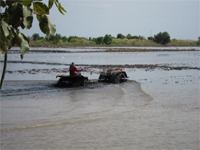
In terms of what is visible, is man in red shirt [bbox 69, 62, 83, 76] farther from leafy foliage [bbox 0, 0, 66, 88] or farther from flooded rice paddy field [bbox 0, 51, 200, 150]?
leafy foliage [bbox 0, 0, 66, 88]

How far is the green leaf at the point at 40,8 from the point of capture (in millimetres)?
2445

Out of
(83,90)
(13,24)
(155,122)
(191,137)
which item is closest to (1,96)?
(83,90)

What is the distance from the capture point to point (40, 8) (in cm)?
246

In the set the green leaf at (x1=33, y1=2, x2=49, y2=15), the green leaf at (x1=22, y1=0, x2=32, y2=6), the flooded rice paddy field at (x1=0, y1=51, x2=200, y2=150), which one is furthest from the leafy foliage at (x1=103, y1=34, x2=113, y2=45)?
the green leaf at (x1=22, y1=0, x2=32, y2=6)

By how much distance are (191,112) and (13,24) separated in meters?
12.0

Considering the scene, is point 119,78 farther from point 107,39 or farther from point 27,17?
point 107,39

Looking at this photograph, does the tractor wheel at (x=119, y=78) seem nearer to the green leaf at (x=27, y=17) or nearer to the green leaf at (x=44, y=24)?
the green leaf at (x=44, y=24)

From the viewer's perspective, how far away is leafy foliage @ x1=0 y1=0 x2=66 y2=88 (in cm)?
232

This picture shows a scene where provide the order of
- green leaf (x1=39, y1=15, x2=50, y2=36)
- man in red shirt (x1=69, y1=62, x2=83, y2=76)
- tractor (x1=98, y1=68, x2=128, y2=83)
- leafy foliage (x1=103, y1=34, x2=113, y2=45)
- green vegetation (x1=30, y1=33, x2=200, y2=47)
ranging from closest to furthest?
green leaf (x1=39, y1=15, x2=50, y2=36), man in red shirt (x1=69, y1=62, x2=83, y2=76), tractor (x1=98, y1=68, x2=128, y2=83), green vegetation (x1=30, y1=33, x2=200, y2=47), leafy foliage (x1=103, y1=34, x2=113, y2=45)

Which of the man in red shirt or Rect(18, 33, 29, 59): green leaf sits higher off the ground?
Rect(18, 33, 29, 59): green leaf

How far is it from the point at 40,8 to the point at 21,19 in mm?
152

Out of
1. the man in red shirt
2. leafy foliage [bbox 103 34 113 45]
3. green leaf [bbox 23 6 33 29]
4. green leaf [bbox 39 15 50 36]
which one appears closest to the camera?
green leaf [bbox 23 6 33 29]

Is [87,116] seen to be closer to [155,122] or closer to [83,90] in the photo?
[155,122]

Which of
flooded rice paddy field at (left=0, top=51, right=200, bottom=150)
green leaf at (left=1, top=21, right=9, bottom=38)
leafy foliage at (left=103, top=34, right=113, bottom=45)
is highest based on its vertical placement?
leafy foliage at (left=103, top=34, right=113, bottom=45)
